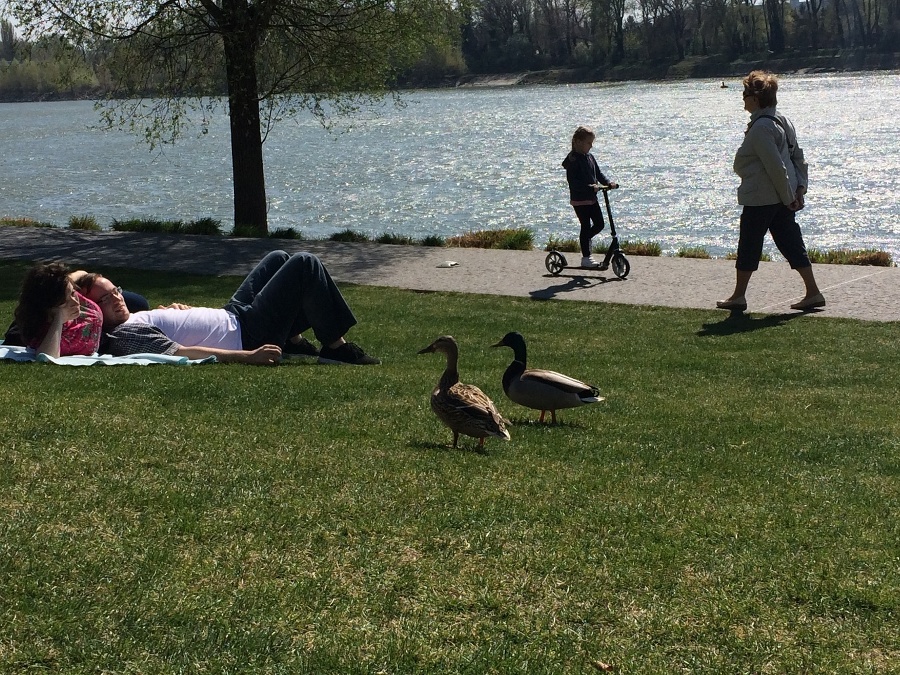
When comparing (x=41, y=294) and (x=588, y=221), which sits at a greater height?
(x=588, y=221)

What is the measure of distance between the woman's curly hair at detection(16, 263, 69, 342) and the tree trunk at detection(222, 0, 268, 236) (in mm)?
11991

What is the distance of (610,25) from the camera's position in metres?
120

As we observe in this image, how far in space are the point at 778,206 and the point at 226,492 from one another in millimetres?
7899

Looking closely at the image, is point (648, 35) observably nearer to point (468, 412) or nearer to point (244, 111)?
point (244, 111)

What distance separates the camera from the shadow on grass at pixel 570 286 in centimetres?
1274

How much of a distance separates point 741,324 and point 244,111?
11.5m

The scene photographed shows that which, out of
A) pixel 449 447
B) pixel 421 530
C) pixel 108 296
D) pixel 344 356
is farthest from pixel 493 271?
pixel 421 530

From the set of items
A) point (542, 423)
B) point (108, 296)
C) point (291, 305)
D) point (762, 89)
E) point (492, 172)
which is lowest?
point (542, 423)

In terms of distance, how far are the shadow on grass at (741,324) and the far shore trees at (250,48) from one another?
10259 mm

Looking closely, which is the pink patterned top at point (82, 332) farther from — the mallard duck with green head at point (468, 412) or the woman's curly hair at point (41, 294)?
the mallard duck with green head at point (468, 412)

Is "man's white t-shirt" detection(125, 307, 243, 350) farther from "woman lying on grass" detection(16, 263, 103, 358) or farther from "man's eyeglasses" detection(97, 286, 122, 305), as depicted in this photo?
"woman lying on grass" detection(16, 263, 103, 358)

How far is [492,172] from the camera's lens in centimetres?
4378

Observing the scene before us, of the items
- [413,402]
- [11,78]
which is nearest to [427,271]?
[413,402]

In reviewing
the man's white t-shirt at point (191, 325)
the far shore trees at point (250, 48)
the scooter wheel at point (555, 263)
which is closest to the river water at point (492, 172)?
the far shore trees at point (250, 48)
